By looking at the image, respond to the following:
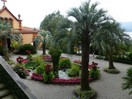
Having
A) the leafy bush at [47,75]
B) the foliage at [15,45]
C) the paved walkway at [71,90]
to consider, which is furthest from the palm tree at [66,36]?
the foliage at [15,45]

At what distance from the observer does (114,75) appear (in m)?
18.0

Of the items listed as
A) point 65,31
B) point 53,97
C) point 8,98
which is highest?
point 65,31

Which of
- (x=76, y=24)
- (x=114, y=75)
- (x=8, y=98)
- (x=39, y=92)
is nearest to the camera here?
(x=8, y=98)

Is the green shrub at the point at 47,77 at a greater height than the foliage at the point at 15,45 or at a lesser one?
lesser

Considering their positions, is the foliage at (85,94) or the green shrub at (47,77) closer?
the foliage at (85,94)

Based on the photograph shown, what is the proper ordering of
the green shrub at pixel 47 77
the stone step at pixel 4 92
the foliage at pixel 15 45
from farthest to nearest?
the foliage at pixel 15 45, the green shrub at pixel 47 77, the stone step at pixel 4 92

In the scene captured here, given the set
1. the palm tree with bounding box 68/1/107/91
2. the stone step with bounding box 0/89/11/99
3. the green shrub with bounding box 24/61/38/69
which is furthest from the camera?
the green shrub with bounding box 24/61/38/69

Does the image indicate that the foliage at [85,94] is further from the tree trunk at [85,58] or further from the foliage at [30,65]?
the foliage at [30,65]

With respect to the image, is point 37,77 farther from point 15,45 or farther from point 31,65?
point 15,45

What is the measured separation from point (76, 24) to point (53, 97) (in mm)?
4628

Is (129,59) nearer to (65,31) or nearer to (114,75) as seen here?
(114,75)

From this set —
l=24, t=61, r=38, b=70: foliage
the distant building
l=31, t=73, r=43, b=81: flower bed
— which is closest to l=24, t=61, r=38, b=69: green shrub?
l=24, t=61, r=38, b=70: foliage

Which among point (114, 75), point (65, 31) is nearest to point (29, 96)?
point (65, 31)

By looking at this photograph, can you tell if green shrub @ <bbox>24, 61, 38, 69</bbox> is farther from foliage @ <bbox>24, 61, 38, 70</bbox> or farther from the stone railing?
the stone railing
